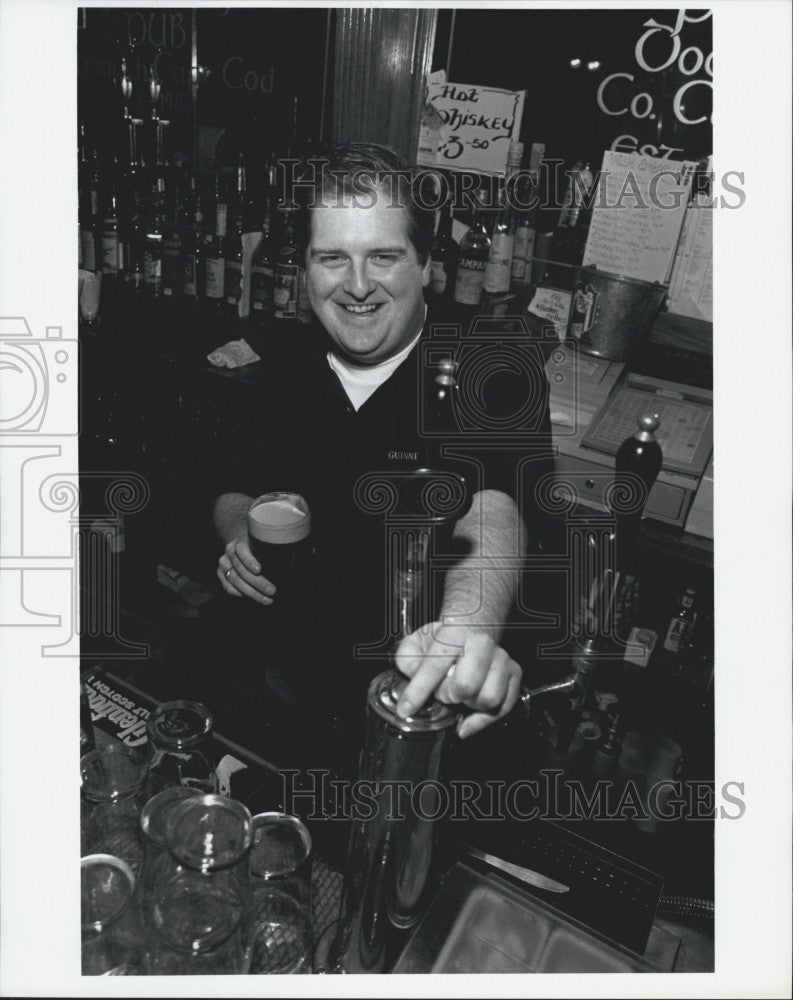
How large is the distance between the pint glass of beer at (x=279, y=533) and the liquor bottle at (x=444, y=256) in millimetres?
1101

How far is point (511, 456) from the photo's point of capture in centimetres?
166

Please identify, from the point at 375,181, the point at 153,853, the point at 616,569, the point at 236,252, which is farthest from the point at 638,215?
the point at 153,853

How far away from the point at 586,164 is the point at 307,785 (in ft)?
5.87

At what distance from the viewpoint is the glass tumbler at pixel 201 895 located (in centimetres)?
64

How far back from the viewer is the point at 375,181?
1.64 metres

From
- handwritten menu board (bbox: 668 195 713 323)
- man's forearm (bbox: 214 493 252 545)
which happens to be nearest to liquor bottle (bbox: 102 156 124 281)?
man's forearm (bbox: 214 493 252 545)

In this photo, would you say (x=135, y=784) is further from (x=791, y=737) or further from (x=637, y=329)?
(x=637, y=329)

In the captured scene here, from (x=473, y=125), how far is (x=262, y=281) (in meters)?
0.77

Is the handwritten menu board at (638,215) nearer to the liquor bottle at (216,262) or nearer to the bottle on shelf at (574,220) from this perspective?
the bottle on shelf at (574,220)

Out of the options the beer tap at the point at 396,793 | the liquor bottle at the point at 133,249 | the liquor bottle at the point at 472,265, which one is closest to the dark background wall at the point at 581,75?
the liquor bottle at the point at 472,265

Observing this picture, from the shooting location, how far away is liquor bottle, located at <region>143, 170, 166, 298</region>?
2365 millimetres

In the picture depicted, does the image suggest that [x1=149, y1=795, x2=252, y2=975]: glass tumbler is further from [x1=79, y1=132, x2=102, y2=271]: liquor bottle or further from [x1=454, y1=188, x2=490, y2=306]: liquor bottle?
[x1=79, y1=132, x2=102, y2=271]: liquor bottle

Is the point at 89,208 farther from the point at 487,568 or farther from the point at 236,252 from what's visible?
the point at 487,568

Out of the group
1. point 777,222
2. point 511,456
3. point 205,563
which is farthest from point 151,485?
point 777,222
